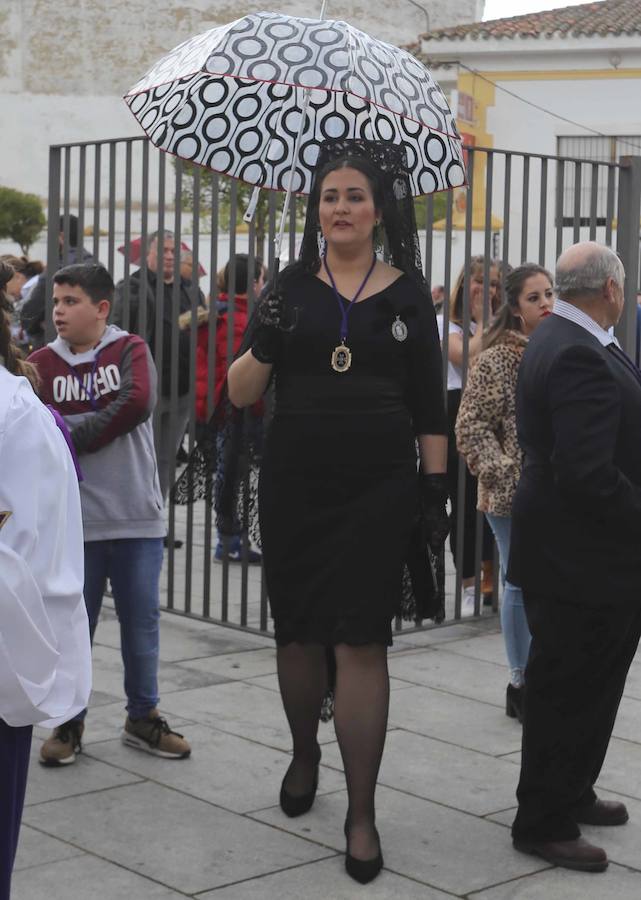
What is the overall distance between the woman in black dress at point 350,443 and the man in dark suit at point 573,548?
0.33 metres

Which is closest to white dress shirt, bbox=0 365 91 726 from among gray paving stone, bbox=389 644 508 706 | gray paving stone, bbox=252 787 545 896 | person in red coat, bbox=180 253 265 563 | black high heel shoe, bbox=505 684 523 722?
gray paving stone, bbox=252 787 545 896

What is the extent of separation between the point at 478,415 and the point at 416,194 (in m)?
1.46

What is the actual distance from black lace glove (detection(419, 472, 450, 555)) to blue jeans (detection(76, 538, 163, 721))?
1.24 m

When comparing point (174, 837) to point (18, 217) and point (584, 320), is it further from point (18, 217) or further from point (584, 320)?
point (18, 217)

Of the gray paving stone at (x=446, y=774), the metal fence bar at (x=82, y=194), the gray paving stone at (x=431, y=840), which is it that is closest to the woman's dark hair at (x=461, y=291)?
the metal fence bar at (x=82, y=194)

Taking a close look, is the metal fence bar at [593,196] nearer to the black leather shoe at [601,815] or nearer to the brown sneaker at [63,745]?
the black leather shoe at [601,815]

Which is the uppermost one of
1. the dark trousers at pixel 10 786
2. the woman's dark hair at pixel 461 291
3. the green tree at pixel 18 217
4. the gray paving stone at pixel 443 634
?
the green tree at pixel 18 217

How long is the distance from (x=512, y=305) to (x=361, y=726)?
8.07ft

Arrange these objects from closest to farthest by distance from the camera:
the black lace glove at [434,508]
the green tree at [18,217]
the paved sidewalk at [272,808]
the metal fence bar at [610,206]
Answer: the paved sidewalk at [272,808] < the black lace glove at [434,508] < the metal fence bar at [610,206] < the green tree at [18,217]

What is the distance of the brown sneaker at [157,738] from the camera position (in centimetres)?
514

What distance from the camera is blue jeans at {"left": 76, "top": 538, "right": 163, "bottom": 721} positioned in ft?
17.0

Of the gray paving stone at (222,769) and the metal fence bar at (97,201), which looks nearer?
the gray paving stone at (222,769)

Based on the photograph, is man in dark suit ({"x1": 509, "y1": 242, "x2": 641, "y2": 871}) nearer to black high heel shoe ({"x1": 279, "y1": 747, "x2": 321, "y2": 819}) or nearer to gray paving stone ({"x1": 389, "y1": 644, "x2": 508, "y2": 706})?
black high heel shoe ({"x1": 279, "y1": 747, "x2": 321, "y2": 819})

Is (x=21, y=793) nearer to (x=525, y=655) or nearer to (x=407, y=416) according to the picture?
(x=407, y=416)
